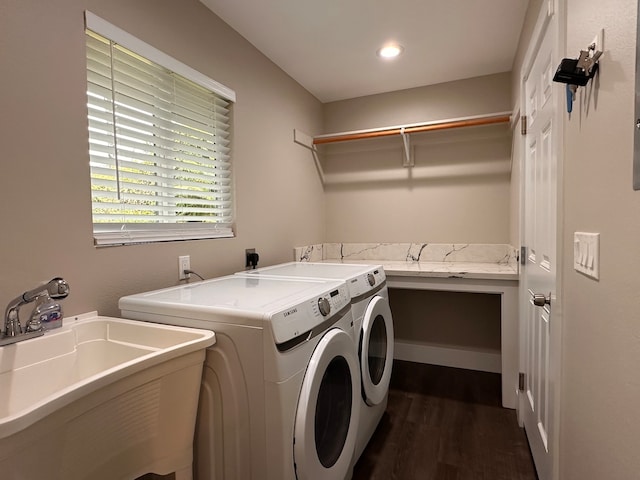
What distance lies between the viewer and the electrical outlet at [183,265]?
1.67 meters

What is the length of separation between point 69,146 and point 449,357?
287cm

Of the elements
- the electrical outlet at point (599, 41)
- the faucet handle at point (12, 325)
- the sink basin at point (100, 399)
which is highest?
the electrical outlet at point (599, 41)

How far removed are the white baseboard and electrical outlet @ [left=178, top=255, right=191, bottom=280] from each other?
2.02m

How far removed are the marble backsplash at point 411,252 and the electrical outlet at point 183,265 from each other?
3.61 ft

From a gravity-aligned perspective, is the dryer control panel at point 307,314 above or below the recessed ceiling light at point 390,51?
below

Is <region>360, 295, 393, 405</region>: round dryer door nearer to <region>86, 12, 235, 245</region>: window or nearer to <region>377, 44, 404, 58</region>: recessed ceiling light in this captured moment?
<region>86, 12, 235, 245</region>: window

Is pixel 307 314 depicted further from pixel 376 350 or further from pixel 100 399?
pixel 376 350

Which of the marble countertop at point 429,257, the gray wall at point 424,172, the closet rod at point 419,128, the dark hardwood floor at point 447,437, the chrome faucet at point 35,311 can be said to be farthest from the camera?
the gray wall at point 424,172

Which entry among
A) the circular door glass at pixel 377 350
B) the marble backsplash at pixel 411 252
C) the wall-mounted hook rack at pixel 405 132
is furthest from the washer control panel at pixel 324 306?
the wall-mounted hook rack at pixel 405 132

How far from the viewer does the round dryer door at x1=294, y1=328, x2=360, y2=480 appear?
1043 mm

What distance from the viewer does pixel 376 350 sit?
6.03 ft

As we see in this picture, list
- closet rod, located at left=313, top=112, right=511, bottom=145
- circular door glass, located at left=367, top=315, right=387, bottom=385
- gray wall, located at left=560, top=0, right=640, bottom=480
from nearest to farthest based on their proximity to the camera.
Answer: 1. gray wall, located at left=560, top=0, right=640, bottom=480
2. circular door glass, located at left=367, top=315, right=387, bottom=385
3. closet rod, located at left=313, top=112, right=511, bottom=145

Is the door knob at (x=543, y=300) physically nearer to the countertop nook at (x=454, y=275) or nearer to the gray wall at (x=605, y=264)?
the gray wall at (x=605, y=264)

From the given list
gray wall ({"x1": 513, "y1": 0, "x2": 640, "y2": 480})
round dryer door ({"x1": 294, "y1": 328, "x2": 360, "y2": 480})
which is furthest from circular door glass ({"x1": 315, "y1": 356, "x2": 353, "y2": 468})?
gray wall ({"x1": 513, "y1": 0, "x2": 640, "y2": 480})
